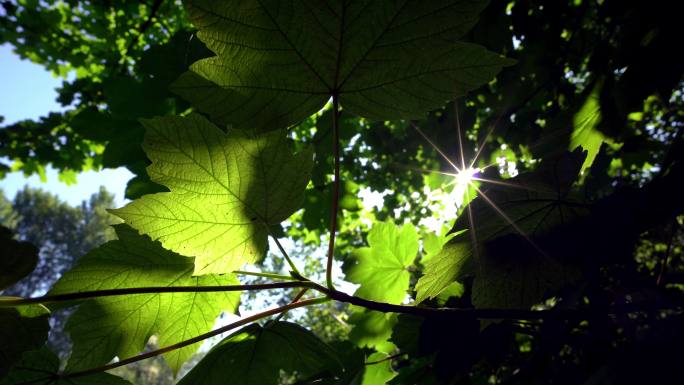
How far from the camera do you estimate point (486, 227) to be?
40.8 inches

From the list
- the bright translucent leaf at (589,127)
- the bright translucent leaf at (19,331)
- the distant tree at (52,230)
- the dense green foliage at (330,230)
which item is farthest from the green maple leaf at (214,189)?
the distant tree at (52,230)

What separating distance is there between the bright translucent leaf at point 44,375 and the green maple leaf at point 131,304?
0.14 ft

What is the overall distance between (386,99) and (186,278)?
31.7 inches

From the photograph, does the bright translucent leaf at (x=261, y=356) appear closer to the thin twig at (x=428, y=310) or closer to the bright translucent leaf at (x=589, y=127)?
the thin twig at (x=428, y=310)

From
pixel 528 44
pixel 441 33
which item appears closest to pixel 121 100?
pixel 441 33

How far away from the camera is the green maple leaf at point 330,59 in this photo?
33.6 inches

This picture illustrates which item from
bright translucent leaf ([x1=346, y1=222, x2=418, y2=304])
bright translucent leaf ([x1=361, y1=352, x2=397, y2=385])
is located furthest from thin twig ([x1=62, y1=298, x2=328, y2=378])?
bright translucent leaf ([x1=346, y1=222, x2=418, y2=304])

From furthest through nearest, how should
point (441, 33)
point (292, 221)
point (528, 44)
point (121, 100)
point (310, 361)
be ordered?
point (292, 221)
point (528, 44)
point (121, 100)
point (310, 361)
point (441, 33)

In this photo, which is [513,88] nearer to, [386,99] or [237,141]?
[386,99]

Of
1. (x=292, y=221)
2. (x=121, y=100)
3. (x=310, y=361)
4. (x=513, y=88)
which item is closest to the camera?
(x=310, y=361)

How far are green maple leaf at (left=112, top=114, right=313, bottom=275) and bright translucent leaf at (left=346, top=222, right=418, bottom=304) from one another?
132cm

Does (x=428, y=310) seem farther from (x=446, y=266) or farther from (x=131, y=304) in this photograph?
(x=131, y=304)

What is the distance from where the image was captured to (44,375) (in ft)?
3.57

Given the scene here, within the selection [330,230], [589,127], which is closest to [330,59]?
[330,230]
